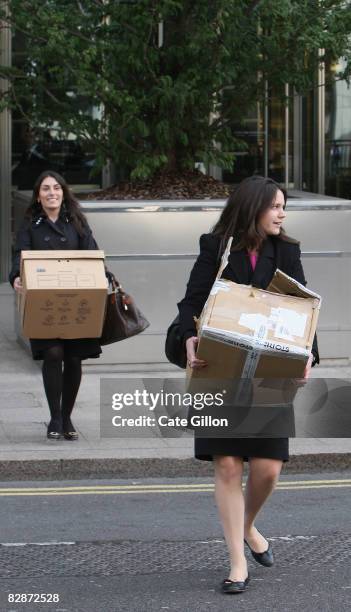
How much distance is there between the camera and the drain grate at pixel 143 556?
592 centimetres

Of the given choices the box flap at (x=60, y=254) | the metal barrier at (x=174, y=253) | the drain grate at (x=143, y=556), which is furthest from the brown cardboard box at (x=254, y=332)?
the metal barrier at (x=174, y=253)

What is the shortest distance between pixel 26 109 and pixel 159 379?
5164mm

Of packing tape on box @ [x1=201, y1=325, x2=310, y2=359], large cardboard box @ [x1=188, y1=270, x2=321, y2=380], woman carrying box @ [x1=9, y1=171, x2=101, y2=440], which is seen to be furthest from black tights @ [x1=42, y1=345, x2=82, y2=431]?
A: packing tape on box @ [x1=201, y1=325, x2=310, y2=359]

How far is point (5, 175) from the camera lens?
18.2 metres

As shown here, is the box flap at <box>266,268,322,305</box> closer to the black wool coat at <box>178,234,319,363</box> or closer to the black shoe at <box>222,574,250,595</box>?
the black wool coat at <box>178,234,319,363</box>

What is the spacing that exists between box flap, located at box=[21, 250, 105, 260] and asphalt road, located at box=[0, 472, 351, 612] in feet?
4.90

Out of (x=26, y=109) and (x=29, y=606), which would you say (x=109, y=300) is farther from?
(x=26, y=109)

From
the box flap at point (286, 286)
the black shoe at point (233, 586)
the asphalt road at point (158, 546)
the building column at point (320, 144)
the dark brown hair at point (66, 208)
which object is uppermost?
the building column at point (320, 144)

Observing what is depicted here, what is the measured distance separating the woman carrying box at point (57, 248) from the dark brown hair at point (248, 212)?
3204mm

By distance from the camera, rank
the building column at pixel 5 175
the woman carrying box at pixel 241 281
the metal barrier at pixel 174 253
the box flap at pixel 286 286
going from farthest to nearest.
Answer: the building column at pixel 5 175 → the metal barrier at pixel 174 253 → the woman carrying box at pixel 241 281 → the box flap at pixel 286 286

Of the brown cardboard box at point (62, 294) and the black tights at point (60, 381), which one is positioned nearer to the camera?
the brown cardboard box at point (62, 294)

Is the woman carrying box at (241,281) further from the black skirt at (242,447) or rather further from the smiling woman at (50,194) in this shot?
the smiling woman at (50,194)

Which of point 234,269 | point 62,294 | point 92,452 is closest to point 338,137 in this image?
point 62,294

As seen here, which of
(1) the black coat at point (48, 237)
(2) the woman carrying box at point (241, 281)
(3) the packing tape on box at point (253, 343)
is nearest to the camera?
(3) the packing tape on box at point (253, 343)
